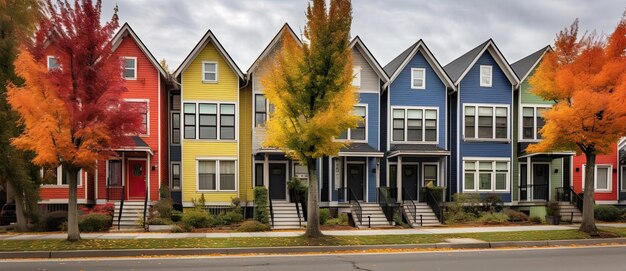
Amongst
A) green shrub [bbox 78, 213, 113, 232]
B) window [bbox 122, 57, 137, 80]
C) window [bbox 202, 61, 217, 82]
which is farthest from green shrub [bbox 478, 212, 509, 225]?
window [bbox 122, 57, 137, 80]

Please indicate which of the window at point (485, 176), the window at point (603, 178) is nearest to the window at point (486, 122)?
the window at point (485, 176)

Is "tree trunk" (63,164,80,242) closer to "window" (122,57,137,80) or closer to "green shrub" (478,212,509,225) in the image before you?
"window" (122,57,137,80)

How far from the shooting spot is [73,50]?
1516 centimetres

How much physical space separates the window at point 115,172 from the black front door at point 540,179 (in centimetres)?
2472

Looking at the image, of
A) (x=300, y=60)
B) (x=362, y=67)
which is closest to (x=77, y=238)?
(x=300, y=60)

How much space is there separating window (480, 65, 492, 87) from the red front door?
66.9 feet

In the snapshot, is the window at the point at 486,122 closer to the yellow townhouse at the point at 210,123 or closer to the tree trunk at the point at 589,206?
the tree trunk at the point at 589,206

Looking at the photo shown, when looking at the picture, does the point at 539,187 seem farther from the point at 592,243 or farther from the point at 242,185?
the point at 242,185

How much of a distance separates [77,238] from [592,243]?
62.4 feet

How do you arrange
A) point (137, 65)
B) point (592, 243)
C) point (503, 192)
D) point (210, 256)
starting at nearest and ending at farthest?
point (210, 256)
point (592, 243)
point (137, 65)
point (503, 192)

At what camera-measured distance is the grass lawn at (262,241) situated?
48.5 feet

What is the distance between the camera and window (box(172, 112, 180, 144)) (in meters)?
27.0

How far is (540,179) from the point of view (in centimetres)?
2867

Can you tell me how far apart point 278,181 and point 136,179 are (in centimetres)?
798
